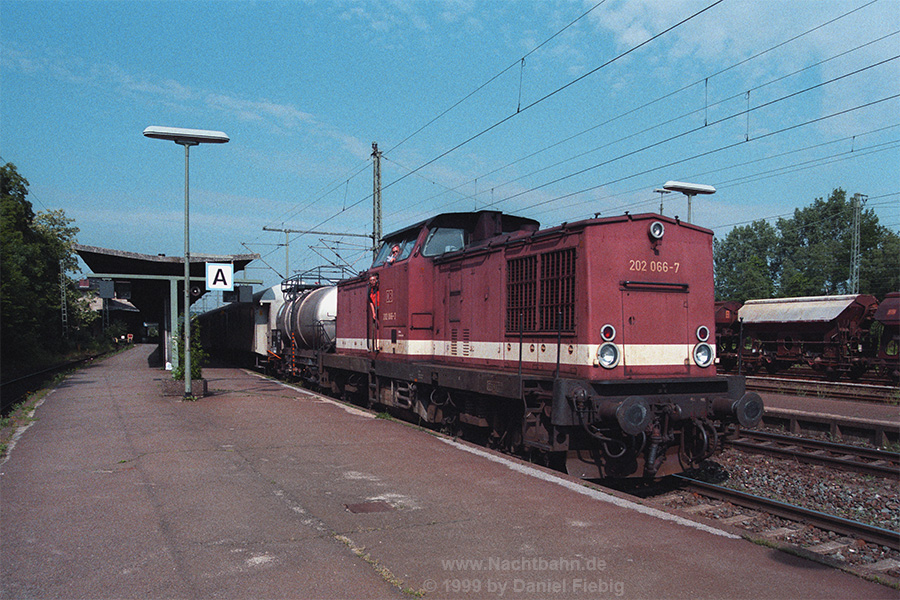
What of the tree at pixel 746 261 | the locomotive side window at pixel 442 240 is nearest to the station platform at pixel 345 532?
the locomotive side window at pixel 442 240

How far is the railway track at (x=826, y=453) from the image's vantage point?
8195mm

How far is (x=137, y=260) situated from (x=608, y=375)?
19.3m

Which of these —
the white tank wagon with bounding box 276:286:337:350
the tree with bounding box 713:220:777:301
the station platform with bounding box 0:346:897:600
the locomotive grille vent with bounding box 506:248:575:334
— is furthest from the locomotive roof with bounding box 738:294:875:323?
the tree with bounding box 713:220:777:301

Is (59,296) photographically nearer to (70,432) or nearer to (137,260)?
(137,260)

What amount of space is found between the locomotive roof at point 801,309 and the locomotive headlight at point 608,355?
43.3 feet

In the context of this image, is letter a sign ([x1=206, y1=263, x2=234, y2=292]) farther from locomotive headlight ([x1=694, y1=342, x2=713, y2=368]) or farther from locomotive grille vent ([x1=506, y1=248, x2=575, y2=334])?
locomotive headlight ([x1=694, y1=342, x2=713, y2=368])

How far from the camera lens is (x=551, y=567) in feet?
13.8

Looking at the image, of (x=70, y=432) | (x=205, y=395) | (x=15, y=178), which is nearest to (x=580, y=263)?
(x=70, y=432)

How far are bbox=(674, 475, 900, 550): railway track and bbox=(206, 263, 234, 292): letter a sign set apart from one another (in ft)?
38.3

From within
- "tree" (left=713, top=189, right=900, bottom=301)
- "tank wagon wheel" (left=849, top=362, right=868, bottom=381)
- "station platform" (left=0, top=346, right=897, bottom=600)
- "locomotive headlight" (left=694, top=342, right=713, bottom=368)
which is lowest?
"station platform" (left=0, top=346, right=897, bottom=600)

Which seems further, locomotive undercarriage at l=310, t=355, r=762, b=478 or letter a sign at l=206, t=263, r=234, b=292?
letter a sign at l=206, t=263, r=234, b=292

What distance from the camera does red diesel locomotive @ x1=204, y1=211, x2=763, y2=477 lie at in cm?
668

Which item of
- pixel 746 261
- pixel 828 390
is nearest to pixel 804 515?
pixel 828 390

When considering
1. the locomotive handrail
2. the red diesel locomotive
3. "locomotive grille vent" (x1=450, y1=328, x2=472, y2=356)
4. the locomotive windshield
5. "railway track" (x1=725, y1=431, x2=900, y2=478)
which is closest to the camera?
the red diesel locomotive
